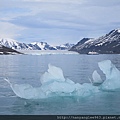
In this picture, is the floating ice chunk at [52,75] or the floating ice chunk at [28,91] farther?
the floating ice chunk at [52,75]

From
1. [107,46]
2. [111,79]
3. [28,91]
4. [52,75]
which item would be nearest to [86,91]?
[52,75]

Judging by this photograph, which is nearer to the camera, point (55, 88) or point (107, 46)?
point (55, 88)

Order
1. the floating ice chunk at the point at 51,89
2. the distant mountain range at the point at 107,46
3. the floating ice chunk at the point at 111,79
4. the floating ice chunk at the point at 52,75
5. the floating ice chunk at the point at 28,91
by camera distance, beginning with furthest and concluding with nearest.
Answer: the distant mountain range at the point at 107,46 → the floating ice chunk at the point at 111,79 → the floating ice chunk at the point at 52,75 → the floating ice chunk at the point at 51,89 → the floating ice chunk at the point at 28,91

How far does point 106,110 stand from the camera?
47.5 feet

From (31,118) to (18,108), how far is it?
1.94 m

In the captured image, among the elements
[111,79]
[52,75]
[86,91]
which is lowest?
[86,91]

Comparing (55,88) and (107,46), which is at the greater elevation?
(107,46)

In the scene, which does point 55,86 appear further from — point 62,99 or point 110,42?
point 110,42

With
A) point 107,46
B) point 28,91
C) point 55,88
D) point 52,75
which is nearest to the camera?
point 28,91

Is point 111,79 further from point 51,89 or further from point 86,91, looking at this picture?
point 51,89

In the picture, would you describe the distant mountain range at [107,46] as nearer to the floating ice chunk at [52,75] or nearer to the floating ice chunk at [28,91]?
the floating ice chunk at [52,75]

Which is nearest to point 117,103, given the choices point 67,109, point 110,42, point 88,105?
point 88,105

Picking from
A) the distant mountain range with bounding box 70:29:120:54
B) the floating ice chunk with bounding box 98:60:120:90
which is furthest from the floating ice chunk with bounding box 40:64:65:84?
the distant mountain range with bounding box 70:29:120:54

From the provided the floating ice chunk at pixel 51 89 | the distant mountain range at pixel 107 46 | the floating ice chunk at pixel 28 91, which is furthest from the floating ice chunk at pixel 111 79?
the distant mountain range at pixel 107 46
